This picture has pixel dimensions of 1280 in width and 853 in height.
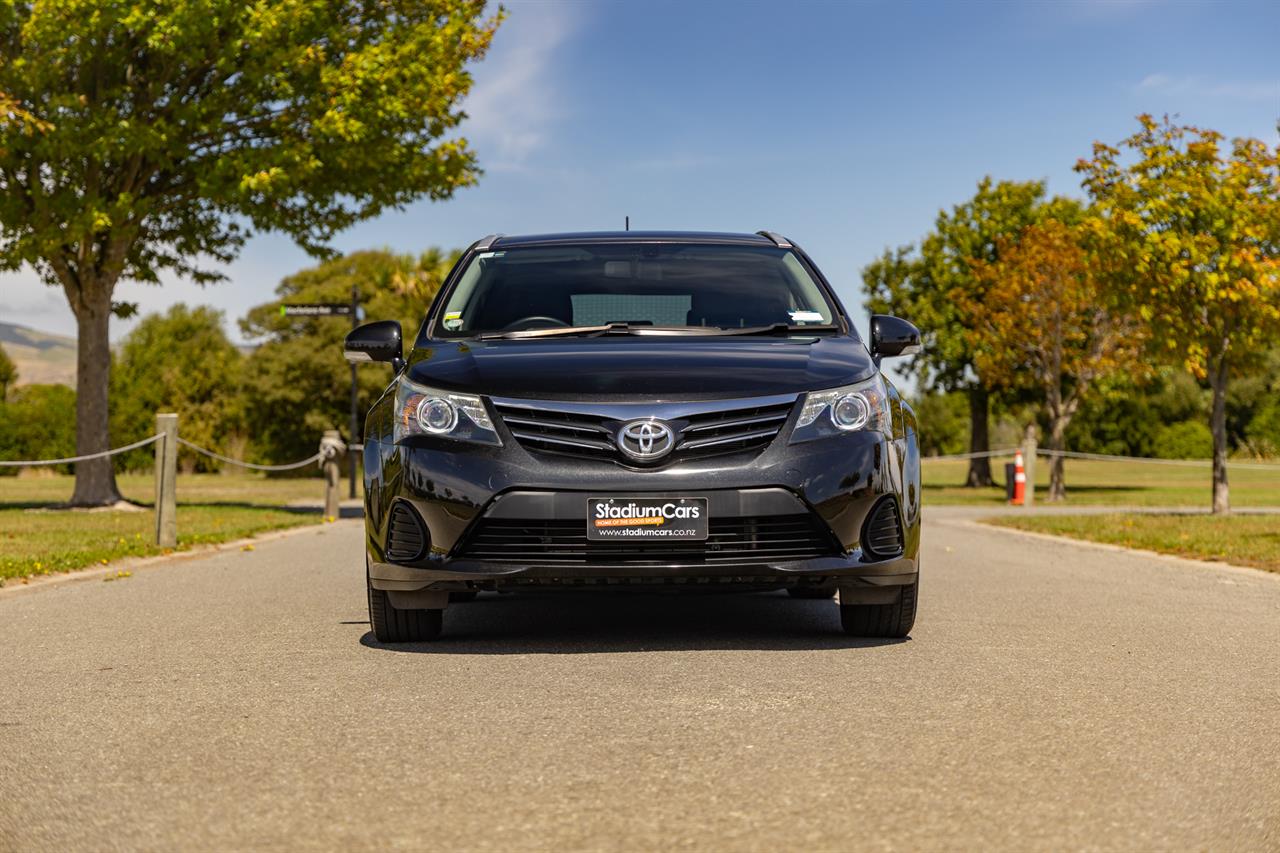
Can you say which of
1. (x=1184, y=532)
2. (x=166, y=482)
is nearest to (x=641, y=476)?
(x=166, y=482)

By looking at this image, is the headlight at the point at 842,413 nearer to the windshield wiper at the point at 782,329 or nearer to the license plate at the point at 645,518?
the license plate at the point at 645,518

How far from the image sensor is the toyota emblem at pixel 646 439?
5.78 meters

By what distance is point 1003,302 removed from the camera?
39.8m

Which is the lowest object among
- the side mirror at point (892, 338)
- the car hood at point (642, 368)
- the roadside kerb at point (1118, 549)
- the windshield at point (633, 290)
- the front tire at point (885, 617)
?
the roadside kerb at point (1118, 549)

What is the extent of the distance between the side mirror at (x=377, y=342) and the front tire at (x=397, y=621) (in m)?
1.25

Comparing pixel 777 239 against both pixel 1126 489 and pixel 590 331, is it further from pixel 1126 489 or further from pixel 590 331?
pixel 1126 489

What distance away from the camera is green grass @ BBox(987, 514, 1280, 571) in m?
12.5

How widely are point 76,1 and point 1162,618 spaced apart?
15475 mm

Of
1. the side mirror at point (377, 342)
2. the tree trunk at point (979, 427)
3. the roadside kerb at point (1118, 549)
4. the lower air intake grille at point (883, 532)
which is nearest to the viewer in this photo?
the lower air intake grille at point (883, 532)

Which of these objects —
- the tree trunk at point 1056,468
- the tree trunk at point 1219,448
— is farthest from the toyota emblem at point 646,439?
the tree trunk at point 1056,468

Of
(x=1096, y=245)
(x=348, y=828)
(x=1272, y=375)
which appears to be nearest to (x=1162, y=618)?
(x=348, y=828)

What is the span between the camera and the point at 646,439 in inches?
228

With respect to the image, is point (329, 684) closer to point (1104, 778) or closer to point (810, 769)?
point (810, 769)

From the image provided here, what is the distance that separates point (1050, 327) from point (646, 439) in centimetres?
3507
